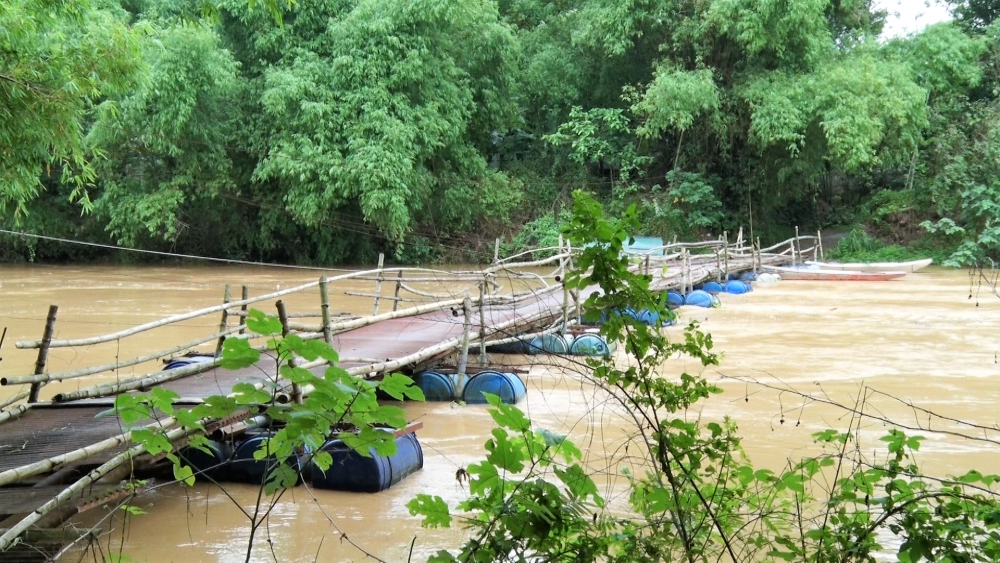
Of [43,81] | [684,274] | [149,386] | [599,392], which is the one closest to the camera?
[149,386]

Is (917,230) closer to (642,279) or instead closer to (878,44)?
(878,44)

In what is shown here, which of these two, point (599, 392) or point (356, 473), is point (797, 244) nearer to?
point (599, 392)

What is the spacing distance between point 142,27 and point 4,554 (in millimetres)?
5129

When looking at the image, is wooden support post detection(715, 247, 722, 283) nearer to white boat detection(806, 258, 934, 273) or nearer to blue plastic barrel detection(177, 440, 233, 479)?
white boat detection(806, 258, 934, 273)

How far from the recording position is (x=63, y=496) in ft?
11.7

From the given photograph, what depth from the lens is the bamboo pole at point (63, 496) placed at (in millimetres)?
3137

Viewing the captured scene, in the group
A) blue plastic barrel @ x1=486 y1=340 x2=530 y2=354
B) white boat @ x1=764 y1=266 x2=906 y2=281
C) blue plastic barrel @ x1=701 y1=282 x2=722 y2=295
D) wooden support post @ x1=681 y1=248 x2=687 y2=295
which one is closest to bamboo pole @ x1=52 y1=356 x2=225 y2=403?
blue plastic barrel @ x1=486 y1=340 x2=530 y2=354

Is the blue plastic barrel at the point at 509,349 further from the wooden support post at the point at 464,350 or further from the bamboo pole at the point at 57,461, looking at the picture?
the bamboo pole at the point at 57,461

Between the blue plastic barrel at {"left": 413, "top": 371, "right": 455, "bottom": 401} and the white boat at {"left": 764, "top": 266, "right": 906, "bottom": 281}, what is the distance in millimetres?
11995

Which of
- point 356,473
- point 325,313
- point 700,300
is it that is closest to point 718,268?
point 700,300

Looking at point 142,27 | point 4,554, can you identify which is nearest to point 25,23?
point 142,27

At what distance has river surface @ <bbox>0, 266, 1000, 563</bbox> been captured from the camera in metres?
4.57

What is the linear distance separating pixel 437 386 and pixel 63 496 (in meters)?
4.18

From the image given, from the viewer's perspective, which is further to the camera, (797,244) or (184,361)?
(797,244)
